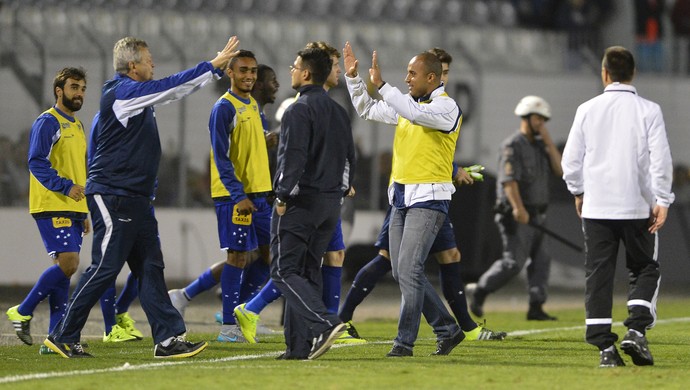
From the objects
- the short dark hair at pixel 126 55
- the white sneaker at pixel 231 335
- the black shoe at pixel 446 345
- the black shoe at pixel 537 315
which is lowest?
the black shoe at pixel 537 315

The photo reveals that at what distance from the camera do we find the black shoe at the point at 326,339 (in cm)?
694

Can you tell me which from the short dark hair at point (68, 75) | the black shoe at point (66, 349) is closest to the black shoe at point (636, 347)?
the black shoe at point (66, 349)

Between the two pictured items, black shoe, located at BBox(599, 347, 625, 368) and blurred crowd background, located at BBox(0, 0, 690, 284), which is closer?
black shoe, located at BBox(599, 347, 625, 368)

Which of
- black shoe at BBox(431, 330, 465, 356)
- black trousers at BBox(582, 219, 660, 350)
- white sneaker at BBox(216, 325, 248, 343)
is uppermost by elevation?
black trousers at BBox(582, 219, 660, 350)

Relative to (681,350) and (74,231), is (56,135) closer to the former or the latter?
(74,231)

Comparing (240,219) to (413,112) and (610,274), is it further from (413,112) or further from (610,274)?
(610,274)

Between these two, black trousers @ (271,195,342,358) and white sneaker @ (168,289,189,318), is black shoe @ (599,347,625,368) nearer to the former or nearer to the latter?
black trousers @ (271,195,342,358)

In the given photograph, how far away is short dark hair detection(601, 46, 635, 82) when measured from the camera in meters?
6.95

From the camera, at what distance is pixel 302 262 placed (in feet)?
23.6

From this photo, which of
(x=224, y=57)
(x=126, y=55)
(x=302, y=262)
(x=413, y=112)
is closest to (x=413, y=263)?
(x=302, y=262)

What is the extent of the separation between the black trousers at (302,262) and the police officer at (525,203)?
13.8ft

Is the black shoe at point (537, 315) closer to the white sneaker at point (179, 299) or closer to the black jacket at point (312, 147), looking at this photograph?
the white sneaker at point (179, 299)

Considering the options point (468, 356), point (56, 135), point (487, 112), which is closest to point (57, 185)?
point (56, 135)

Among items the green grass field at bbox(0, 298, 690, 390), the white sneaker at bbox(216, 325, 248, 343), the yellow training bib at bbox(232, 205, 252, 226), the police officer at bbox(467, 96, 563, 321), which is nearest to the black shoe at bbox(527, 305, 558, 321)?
the police officer at bbox(467, 96, 563, 321)
